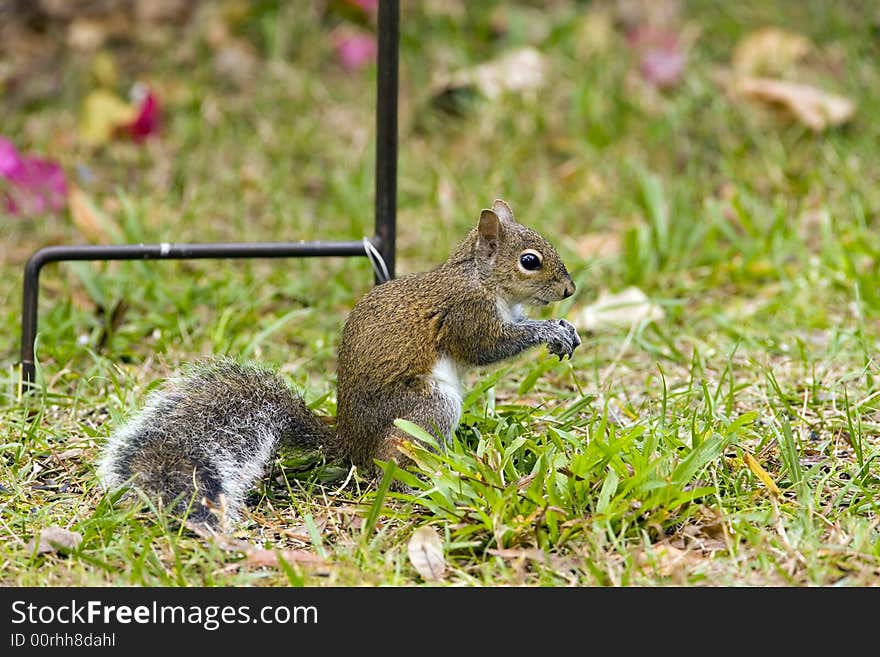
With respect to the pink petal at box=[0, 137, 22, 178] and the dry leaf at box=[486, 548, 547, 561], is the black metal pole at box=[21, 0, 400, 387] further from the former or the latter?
the pink petal at box=[0, 137, 22, 178]

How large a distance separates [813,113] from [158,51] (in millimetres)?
2909

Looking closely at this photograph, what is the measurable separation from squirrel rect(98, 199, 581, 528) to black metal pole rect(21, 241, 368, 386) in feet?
1.74

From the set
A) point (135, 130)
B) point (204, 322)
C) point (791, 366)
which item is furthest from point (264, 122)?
point (791, 366)

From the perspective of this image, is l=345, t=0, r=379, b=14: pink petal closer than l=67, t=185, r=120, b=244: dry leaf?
No

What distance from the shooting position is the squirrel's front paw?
2.84 metres

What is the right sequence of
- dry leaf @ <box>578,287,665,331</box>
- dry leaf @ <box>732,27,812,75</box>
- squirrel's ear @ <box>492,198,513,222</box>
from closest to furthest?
squirrel's ear @ <box>492,198,513,222</box>
dry leaf @ <box>578,287,665,331</box>
dry leaf @ <box>732,27,812,75</box>

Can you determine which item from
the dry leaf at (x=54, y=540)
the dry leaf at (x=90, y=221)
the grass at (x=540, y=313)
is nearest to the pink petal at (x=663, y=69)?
the grass at (x=540, y=313)

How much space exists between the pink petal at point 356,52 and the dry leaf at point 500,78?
0.39m

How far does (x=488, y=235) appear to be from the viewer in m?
2.85

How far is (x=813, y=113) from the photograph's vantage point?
495cm

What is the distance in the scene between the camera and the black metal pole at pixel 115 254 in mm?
3303

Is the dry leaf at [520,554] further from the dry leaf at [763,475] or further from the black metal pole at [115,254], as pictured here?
the black metal pole at [115,254]

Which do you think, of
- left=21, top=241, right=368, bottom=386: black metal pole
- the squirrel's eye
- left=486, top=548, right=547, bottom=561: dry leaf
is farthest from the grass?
the squirrel's eye

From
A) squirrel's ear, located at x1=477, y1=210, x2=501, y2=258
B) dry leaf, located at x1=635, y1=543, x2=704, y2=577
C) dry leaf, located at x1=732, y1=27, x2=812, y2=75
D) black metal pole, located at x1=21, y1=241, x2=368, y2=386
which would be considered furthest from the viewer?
dry leaf, located at x1=732, y1=27, x2=812, y2=75
